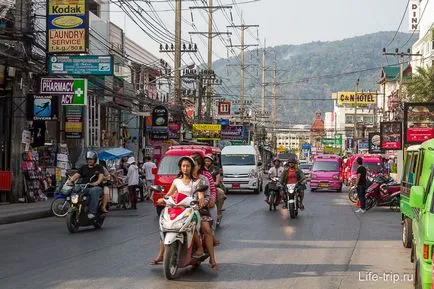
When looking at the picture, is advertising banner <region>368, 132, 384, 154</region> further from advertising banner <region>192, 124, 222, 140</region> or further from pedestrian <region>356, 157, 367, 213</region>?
pedestrian <region>356, 157, 367, 213</region>

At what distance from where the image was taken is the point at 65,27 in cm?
2341

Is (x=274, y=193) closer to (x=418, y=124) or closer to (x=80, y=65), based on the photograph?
(x=418, y=124)

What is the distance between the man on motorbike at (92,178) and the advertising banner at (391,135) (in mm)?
24663

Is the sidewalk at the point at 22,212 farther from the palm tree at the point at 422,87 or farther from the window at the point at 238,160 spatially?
the palm tree at the point at 422,87

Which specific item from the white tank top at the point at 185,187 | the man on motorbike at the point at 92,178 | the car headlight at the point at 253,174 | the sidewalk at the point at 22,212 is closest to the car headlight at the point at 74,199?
the man on motorbike at the point at 92,178

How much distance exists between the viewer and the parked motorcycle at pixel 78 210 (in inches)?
629

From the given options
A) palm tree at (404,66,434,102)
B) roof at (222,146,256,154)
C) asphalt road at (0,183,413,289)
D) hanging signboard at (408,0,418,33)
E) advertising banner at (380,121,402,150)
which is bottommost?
asphalt road at (0,183,413,289)

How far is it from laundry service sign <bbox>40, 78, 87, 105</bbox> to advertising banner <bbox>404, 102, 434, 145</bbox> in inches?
478

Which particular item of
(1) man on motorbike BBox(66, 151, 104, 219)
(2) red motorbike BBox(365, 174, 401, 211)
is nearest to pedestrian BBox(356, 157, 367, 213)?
(2) red motorbike BBox(365, 174, 401, 211)

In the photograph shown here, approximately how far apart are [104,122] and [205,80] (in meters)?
16.4

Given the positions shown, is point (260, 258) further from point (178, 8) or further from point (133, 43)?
point (133, 43)

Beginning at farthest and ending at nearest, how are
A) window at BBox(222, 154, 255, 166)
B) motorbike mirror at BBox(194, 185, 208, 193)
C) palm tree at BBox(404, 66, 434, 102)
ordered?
palm tree at BBox(404, 66, 434, 102)
window at BBox(222, 154, 255, 166)
motorbike mirror at BBox(194, 185, 208, 193)

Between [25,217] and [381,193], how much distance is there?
12146 millimetres

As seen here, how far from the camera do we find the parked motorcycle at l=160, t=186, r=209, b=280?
9508 millimetres
